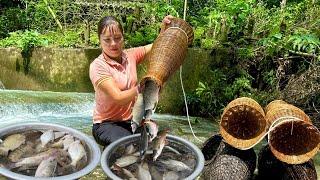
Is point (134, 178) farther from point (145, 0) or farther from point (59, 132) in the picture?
point (145, 0)

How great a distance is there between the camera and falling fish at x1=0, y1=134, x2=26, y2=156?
109 inches

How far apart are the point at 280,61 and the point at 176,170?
5623mm

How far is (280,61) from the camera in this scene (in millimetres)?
7980

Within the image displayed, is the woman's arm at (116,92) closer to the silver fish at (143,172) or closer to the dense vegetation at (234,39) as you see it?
the silver fish at (143,172)

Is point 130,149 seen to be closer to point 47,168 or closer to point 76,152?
point 76,152

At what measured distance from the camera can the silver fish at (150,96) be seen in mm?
2922

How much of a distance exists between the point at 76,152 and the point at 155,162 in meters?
0.53

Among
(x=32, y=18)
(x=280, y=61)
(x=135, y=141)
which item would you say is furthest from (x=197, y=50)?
(x=135, y=141)

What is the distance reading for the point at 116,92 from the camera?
3416 millimetres

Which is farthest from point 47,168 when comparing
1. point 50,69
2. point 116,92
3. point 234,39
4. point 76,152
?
point 234,39

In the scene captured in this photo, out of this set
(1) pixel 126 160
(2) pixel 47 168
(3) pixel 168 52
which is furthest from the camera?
(3) pixel 168 52

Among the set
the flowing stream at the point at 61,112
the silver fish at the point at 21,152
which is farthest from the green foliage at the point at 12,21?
the silver fish at the point at 21,152

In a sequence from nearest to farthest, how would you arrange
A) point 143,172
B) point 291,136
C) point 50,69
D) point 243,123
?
point 143,172 < point 291,136 < point 243,123 < point 50,69

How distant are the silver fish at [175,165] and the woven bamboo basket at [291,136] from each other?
1515mm
